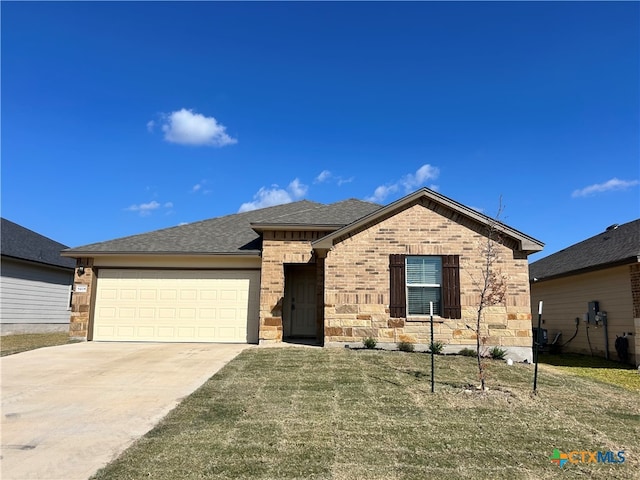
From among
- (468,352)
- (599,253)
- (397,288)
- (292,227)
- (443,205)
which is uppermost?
(443,205)

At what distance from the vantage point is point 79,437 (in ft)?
16.4

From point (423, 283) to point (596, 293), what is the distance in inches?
242

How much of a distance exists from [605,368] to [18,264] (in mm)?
20771

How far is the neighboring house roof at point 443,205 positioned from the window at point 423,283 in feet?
4.72

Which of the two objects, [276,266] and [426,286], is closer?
[426,286]

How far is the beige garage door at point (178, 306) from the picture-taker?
13320 mm

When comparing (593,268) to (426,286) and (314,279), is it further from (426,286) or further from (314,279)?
(314,279)

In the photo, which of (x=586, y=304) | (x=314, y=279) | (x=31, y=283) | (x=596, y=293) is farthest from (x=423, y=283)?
(x=31, y=283)

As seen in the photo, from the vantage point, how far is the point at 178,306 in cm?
1346

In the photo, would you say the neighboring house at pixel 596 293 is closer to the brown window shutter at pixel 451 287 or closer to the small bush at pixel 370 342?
the brown window shutter at pixel 451 287

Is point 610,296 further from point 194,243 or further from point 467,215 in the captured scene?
point 194,243

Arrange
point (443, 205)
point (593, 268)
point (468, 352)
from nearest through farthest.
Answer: point (468, 352)
point (443, 205)
point (593, 268)

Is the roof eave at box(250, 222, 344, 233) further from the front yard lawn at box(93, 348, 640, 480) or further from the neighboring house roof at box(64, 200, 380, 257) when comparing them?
the front yard lawn at box(93, 348, 640, 480)

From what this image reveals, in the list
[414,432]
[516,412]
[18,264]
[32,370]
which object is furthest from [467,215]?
[18,264]
